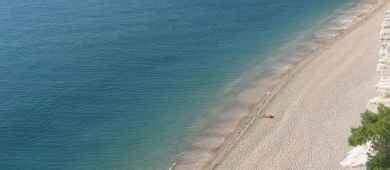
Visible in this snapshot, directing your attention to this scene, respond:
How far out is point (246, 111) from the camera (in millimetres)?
49844

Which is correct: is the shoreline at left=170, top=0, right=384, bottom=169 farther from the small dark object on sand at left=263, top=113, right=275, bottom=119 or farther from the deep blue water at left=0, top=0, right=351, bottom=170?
the deep blue water at left=0, top=0, right=351, bottom=170

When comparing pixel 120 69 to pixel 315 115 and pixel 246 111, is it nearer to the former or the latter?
pixel 246 111

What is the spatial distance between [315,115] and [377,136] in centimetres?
1479

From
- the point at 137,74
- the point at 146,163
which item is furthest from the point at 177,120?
the point at 137,74

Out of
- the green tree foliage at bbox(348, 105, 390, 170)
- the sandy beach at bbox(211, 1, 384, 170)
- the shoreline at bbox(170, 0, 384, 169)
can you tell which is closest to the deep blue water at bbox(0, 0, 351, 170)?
the shoreline at bbox(170, 0, 384, 169)

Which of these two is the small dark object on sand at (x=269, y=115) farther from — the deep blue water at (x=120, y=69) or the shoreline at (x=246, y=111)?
the deep blue water at (x=120, y=69)

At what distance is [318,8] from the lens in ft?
225

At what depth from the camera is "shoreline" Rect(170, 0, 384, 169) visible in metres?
44.5

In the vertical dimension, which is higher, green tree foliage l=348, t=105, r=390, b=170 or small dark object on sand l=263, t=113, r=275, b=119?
green tree foliage l=348, t=105, r=390, b=170

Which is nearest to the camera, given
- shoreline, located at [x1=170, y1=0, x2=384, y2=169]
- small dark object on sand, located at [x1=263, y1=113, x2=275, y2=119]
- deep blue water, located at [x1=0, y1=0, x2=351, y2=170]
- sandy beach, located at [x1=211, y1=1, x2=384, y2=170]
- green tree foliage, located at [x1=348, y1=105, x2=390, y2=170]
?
green tree foliage, located at [x1=348, y1=105, x2=390, y2=170]

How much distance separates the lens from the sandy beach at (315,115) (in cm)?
4156

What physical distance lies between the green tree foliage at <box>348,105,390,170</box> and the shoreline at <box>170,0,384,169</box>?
510 inches

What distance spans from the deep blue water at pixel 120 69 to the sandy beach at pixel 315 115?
5353 millimetres

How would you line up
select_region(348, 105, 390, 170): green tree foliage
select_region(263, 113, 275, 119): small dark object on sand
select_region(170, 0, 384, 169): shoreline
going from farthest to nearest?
Answer: select_region(263, 113, 275, 119): small dark object on sand → select_region(170, 0, 384, 169): shoreline → select_region(348, 105, 390, 170): green tree foliage
